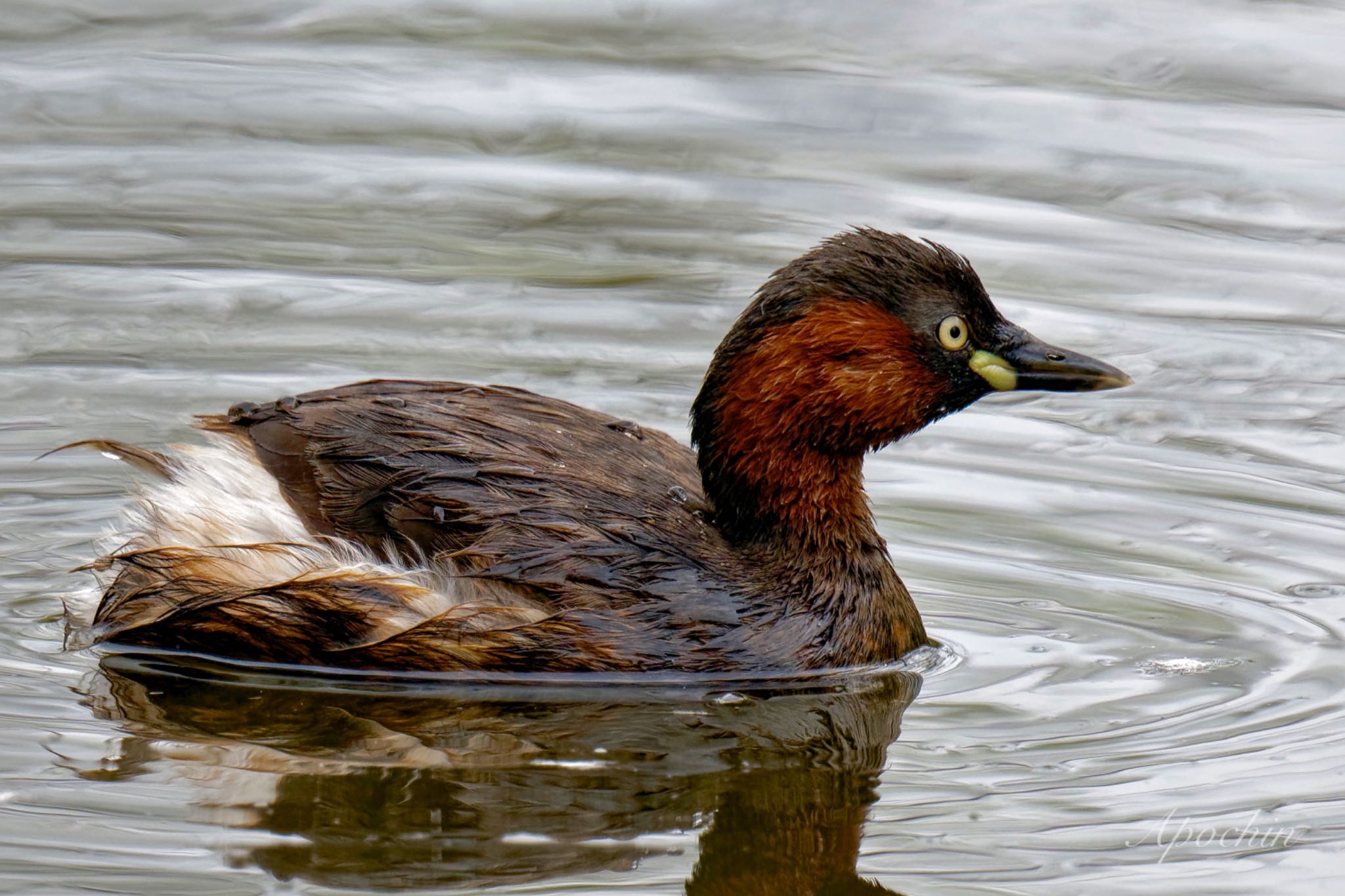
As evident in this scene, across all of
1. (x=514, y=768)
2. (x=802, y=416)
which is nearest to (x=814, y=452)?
(x=802, y=416)

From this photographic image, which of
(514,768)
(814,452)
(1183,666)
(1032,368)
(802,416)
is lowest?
(514,768)

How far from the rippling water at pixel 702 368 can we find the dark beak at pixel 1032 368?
74cm

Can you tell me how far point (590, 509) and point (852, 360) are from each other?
92cm

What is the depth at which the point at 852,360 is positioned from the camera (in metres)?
6.46

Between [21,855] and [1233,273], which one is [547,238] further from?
[21,855]

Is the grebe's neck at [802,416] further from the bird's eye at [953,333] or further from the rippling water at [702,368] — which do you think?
the rippling water at [702,368]

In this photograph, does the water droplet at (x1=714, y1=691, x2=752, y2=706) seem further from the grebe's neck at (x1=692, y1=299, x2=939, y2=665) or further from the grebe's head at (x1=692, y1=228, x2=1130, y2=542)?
the grebe's head at (x1=692, y1=228, x2=1130, y2=542)

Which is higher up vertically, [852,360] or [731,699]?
[852,360]

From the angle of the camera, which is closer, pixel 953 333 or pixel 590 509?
pixel 590 509

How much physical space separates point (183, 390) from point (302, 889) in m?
3.57

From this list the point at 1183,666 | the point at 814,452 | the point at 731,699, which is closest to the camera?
the point at 731,699

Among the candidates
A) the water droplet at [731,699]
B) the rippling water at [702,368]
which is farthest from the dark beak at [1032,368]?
the water droplet at [731,699]

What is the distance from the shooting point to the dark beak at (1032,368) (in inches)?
259

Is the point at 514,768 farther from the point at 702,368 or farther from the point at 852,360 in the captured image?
the point at 702,368
